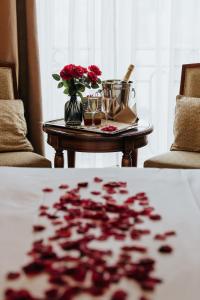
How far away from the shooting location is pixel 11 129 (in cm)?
304

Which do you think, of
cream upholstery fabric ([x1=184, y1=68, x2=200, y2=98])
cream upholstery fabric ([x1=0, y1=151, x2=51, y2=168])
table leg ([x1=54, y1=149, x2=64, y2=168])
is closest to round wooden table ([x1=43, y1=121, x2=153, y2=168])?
table leg ([x1=54, y1=149, x2=64, y2=168])

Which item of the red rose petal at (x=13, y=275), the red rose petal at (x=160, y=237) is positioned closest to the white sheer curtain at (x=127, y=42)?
the red rose petal at (x=160, y=237)

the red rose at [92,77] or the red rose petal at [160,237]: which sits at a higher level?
the red rose at [92,77]

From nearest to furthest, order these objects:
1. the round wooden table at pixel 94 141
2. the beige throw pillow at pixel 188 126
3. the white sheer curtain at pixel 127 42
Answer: the round wooden table at pixel 94 141 → the beige throw pillow at pixel 188 126 → the white sheer curtain at pixel 127 42

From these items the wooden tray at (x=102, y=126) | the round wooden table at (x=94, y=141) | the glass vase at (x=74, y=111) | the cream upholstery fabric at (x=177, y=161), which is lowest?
the cream upholstery fabric at (x=177, y=161)

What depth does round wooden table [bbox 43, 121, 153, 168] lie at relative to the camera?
2.74m

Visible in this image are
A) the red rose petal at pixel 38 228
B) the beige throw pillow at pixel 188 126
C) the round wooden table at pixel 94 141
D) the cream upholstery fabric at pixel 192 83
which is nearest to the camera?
the red rose petal at pixel 38 228

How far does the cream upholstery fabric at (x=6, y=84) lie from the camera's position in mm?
3262

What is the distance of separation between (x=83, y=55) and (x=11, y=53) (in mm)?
607

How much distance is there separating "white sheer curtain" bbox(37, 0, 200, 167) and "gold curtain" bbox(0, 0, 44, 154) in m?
0.19

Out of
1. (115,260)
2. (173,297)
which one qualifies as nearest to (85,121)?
(115,260)

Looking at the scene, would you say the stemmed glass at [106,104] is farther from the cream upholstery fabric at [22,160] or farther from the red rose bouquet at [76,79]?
the cream upholstery fabric at [22,160]

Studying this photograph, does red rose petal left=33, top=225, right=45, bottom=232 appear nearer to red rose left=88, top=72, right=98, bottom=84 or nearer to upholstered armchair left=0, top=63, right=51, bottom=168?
upholstered armchair left=0, top=63, right=51, bottom=168

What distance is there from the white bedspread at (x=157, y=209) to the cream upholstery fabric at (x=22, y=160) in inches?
29.8
